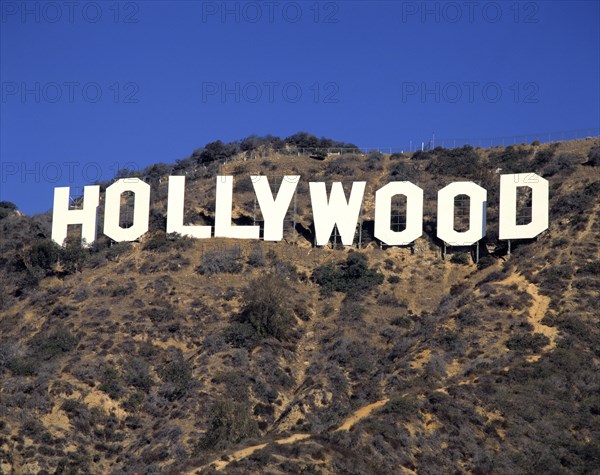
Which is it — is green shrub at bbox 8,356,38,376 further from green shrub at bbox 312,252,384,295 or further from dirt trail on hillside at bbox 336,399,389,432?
green shrub at bbox 312,252,384,295

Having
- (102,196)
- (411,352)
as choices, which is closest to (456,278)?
(411,352)

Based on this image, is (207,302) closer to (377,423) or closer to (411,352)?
(411,352)

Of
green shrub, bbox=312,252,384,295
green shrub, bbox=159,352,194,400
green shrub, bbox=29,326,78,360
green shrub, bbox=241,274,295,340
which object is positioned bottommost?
green shrub, bbox=159,352,194,400

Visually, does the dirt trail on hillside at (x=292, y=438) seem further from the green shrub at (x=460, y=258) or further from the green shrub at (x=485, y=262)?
the green shrub at (x=460, y=258)

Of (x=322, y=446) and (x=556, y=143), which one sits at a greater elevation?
(x=556, y=143)

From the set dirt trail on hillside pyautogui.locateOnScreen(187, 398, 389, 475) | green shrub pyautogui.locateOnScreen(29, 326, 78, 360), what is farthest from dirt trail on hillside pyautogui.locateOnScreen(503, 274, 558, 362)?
green shrub pyautogui.locateOnScreen(29, 326, 78, 360)

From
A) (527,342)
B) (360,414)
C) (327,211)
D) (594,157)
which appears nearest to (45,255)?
(327,211)

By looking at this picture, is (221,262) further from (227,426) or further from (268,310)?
(227,426)
